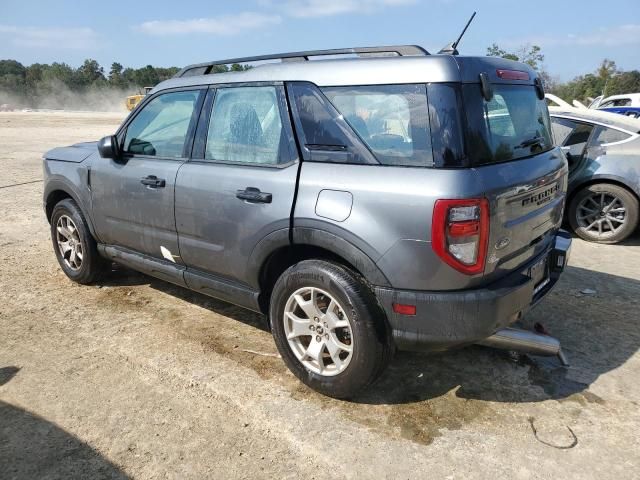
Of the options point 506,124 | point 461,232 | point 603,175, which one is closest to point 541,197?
point 506,124

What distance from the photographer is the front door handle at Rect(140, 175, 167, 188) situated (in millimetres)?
3605

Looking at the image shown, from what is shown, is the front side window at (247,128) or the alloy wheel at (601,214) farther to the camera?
the alloy wheel at (601,214)

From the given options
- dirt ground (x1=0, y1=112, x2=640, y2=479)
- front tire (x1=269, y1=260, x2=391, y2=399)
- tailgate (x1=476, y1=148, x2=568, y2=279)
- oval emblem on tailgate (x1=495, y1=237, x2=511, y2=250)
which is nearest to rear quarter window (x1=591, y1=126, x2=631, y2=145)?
dirt ground (x1=0, y1=112, x2=640, y2=479)

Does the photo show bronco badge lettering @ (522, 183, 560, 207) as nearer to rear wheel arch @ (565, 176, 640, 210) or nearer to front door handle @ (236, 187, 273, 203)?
front door handle @ (236, 187, 273, 203)

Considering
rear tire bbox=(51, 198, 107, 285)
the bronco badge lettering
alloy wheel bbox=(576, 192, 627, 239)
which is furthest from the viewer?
alloy wheel bbox=(576, 192, 627, 239)

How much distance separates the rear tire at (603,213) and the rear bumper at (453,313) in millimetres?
4136

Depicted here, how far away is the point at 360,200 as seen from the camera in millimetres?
2584

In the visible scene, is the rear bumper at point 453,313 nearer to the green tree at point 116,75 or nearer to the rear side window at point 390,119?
the rear side window at point 390,119

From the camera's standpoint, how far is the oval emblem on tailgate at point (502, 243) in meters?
2.52

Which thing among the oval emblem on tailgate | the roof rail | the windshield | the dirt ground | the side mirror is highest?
the roof rail

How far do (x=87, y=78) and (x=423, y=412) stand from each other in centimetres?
9914

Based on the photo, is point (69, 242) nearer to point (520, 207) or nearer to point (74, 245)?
point (74, 245)

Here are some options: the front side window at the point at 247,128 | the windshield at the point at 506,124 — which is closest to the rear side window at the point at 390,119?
the windshield at the point at 506,124

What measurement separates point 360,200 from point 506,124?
95 centimetres
